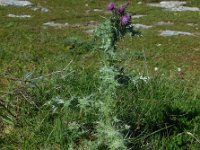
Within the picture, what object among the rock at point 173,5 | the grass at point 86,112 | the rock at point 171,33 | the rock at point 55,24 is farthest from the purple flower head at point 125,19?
the rock at point 173,5

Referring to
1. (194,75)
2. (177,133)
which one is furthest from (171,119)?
(194,75)

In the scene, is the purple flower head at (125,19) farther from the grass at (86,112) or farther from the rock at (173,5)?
the rock at (173,5)

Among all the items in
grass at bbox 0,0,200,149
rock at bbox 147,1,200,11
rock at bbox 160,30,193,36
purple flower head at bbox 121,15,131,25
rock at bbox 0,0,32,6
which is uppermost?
purple flower head at bbox 121,15,131,25

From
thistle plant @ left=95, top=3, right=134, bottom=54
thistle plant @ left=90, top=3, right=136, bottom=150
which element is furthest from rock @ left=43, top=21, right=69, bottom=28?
thistle plant @ left=95, top=3, right=134, bottom=54

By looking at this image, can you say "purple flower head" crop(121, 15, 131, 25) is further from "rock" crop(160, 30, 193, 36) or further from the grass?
"rock" crop(160, 30, 193, 36)

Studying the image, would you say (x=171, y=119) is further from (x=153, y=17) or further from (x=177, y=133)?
(x=153, y=17)

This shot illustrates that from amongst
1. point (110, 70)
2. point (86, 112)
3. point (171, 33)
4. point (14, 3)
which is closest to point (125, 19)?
point (110, 70)

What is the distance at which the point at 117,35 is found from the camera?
15.2 ft

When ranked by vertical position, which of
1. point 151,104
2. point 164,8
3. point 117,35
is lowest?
point 164,8

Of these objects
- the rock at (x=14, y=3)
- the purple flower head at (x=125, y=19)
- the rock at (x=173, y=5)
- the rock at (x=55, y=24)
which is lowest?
the rock at (x=173, y=5)

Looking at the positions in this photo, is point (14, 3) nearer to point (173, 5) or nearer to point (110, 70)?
point (173, 5)

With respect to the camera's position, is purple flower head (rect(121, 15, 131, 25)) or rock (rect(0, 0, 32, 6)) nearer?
purple flower head (rect(121, 15, 131, 25))

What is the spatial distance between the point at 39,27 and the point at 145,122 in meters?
10.5

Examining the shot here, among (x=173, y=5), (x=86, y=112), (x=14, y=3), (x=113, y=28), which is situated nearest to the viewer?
(x=113, y=28)
